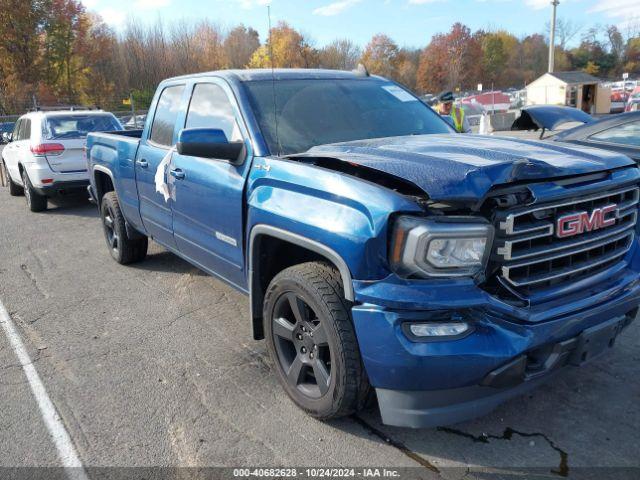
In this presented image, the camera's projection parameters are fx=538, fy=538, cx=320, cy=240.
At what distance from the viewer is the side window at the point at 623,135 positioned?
496 cm

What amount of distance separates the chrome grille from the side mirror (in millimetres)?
1672

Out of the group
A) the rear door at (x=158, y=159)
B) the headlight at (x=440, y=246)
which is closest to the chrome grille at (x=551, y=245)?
the headlight at (x=440, y=246)

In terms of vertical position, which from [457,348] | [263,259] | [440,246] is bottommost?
[457,348]

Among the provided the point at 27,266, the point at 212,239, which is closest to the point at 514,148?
the point at 212,239

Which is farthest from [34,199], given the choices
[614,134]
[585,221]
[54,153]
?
[585,221]

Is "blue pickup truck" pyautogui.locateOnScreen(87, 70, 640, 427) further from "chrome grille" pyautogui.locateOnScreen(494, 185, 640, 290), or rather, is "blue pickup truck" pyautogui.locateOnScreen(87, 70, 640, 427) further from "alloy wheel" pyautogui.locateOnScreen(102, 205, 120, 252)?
"alloy wheel" pyautogui.locateOnScreen(102, 205, 120, 252)

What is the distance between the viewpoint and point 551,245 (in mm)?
2494

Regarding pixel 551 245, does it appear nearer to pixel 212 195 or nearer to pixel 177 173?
pixel 212 195

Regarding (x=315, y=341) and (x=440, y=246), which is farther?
(x=315, y=341)

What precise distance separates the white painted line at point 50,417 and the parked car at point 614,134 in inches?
185

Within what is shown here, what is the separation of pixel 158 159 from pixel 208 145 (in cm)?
141

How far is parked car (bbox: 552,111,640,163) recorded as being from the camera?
4.93 meters

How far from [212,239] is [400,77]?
78890 mm

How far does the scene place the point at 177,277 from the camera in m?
5.61
